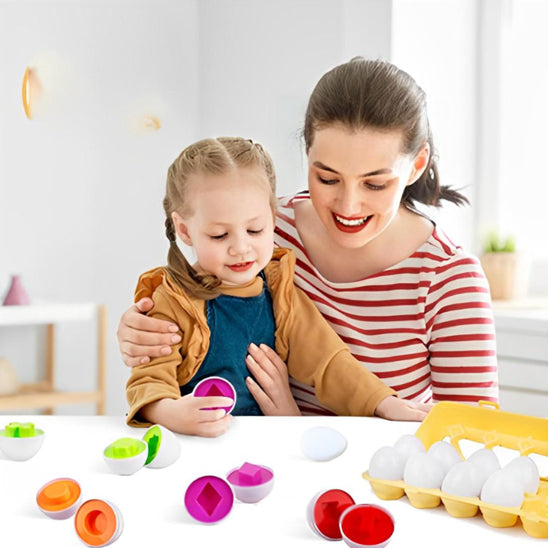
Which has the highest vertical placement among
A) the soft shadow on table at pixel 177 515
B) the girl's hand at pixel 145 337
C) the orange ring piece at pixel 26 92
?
the orange ring piece at pixel 26 92

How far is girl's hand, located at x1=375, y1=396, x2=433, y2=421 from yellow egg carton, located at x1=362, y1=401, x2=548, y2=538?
7.2 inches

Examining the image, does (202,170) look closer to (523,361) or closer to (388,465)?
(388,465)

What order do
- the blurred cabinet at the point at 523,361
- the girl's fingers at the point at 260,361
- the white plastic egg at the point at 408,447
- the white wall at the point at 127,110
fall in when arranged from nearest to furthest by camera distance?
the white plastic egg at the point at 408,447 → the girl's fingers at the point at 260,361 → the blurred cabinet at the point at 523,361 → the white wall at the point at 127,110

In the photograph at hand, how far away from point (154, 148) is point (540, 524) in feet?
9.38

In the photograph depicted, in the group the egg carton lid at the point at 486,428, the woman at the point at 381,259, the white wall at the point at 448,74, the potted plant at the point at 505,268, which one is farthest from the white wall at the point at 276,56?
the egg carton lid at the point at 486,428

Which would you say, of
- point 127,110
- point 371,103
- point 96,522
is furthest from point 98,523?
point 127,110

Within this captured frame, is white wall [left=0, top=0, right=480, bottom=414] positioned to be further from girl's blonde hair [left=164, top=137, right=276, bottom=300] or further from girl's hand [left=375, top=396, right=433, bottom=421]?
girl's hand [left=375, top=396, right=433, bottom=421]

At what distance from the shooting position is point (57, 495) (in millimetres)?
647

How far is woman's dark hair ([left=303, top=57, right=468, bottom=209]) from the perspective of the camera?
3.63ft

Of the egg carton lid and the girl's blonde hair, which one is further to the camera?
the girl's blonde hair

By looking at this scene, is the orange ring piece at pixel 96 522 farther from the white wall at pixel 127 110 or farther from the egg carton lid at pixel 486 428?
the white wall at pixel 127 110

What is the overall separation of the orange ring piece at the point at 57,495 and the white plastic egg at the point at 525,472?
342 millimetres

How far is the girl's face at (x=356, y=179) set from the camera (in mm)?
1098

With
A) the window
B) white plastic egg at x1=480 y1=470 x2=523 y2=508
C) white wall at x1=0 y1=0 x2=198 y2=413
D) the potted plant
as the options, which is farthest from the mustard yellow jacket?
white wall at x1=0 y1=0 x2=198 y2=413
